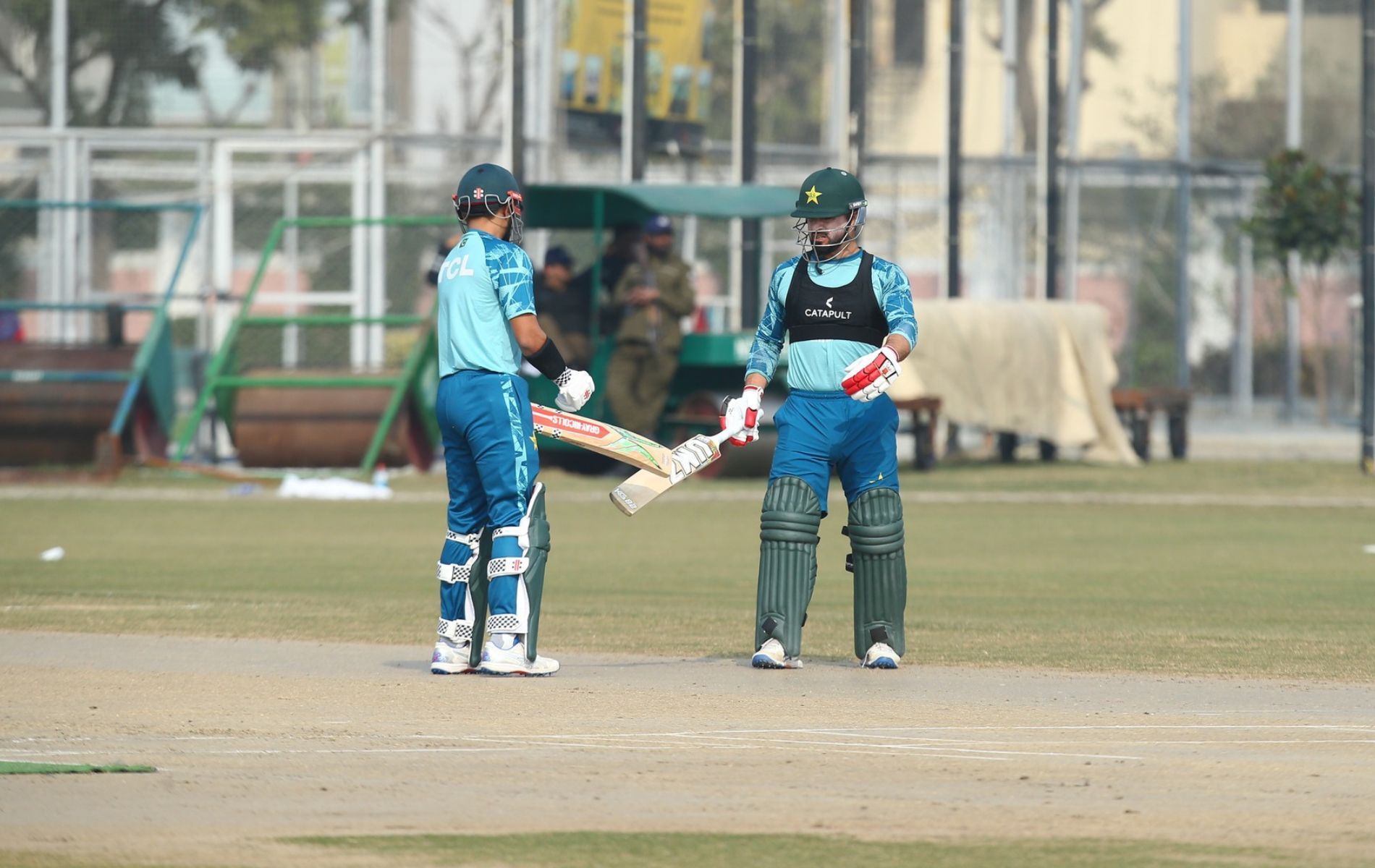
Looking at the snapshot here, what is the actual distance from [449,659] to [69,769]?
2677 millimetres

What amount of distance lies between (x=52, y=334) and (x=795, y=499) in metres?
22.3

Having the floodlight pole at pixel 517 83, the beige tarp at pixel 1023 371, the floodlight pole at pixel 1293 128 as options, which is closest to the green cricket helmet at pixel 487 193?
the floodlight pole at pixel 517 83

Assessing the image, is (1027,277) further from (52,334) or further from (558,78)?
(52,334)

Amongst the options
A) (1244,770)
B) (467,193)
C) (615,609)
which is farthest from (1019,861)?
(615,609)

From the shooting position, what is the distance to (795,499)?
32.6 feet

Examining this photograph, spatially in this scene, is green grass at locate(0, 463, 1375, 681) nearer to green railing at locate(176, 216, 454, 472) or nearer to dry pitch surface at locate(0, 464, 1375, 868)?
dry pitch surface at locate(0, 464, 1375, 868)

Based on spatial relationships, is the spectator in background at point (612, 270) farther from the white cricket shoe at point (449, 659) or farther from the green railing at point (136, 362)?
the white cricket shoe at point (449, 659)

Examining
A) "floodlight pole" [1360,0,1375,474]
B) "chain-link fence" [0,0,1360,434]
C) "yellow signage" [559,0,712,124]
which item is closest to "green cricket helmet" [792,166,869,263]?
"chain-link fence" [0,0,1360,434]

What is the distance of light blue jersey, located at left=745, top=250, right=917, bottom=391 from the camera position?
9.97 m

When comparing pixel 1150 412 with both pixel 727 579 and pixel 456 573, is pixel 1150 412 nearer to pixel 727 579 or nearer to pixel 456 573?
pixel 727 579

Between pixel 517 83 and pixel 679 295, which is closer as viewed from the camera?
pixel 679 295

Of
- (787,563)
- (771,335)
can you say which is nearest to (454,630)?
(787,563)

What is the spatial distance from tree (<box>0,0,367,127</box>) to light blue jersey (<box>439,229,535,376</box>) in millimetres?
22308

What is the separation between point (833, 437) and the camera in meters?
9.96
